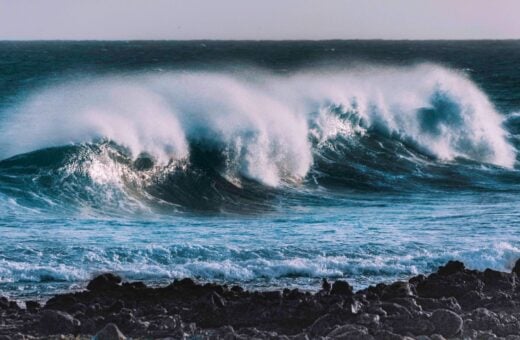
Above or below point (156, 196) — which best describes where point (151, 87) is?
above

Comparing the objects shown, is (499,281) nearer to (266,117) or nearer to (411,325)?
(411,325)

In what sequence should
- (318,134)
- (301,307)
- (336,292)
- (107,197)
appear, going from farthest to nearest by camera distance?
(318,134) < (107,197) < (336,292) < (301,307)

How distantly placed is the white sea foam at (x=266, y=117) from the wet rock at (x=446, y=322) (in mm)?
9987

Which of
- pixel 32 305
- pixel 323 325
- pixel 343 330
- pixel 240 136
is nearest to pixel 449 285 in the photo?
pixel 323 325

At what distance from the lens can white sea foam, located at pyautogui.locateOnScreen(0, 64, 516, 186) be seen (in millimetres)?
19922

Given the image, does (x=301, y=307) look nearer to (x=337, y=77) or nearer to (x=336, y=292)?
(x=336, y=292)

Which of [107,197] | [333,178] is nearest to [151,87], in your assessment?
[333,178]

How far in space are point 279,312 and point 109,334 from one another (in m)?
1.76

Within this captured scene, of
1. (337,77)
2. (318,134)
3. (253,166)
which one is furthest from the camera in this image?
(337,77)

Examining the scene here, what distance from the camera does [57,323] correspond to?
8.59m

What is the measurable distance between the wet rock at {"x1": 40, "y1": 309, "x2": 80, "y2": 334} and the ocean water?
1.69 meters

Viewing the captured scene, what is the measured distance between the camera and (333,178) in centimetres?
1995

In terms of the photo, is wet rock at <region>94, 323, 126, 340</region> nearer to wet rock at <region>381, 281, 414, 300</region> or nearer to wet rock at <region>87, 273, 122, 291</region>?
wet rock at <region>87, 273, 122, 291</region>

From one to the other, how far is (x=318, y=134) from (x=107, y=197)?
7539 millimetres
